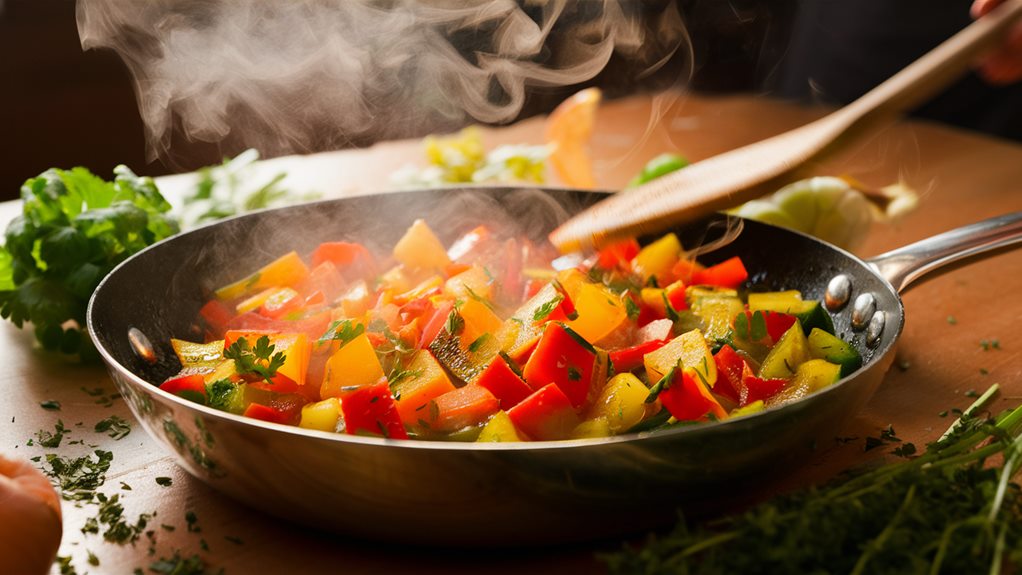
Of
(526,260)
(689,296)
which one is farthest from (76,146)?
(689,296)

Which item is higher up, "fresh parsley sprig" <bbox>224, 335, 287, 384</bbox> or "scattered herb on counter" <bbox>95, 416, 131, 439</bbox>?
"fresh parsley sprig" <bbox>224, 335, 287, 384</bbox>

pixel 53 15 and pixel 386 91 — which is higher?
pixel 386 91

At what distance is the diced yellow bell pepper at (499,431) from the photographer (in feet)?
4.19

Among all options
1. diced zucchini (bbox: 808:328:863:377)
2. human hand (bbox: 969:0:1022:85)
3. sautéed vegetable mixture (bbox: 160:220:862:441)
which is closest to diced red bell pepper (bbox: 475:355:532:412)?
sautéed vegetable mixture (bbox: 160:220:862:441)

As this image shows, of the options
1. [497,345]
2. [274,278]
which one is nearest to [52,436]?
[274,278]

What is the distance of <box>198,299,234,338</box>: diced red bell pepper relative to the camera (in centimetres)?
188

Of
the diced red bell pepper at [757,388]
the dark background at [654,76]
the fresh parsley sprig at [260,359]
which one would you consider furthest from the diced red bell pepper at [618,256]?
the dark background at [654,76]

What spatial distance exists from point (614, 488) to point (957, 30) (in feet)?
11.5

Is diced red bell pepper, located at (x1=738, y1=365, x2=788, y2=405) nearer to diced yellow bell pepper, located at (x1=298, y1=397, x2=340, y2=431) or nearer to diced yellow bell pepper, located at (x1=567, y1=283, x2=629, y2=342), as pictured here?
diced yellow bell pepper, located at (x1=567, y1=283, x2=629, y2=342)

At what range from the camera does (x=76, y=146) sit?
539cm

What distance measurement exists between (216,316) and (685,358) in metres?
0.98

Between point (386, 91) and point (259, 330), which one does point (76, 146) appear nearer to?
point (386, 91)

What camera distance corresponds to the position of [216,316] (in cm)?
189

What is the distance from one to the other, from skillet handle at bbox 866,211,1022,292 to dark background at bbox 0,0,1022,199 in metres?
2.34
